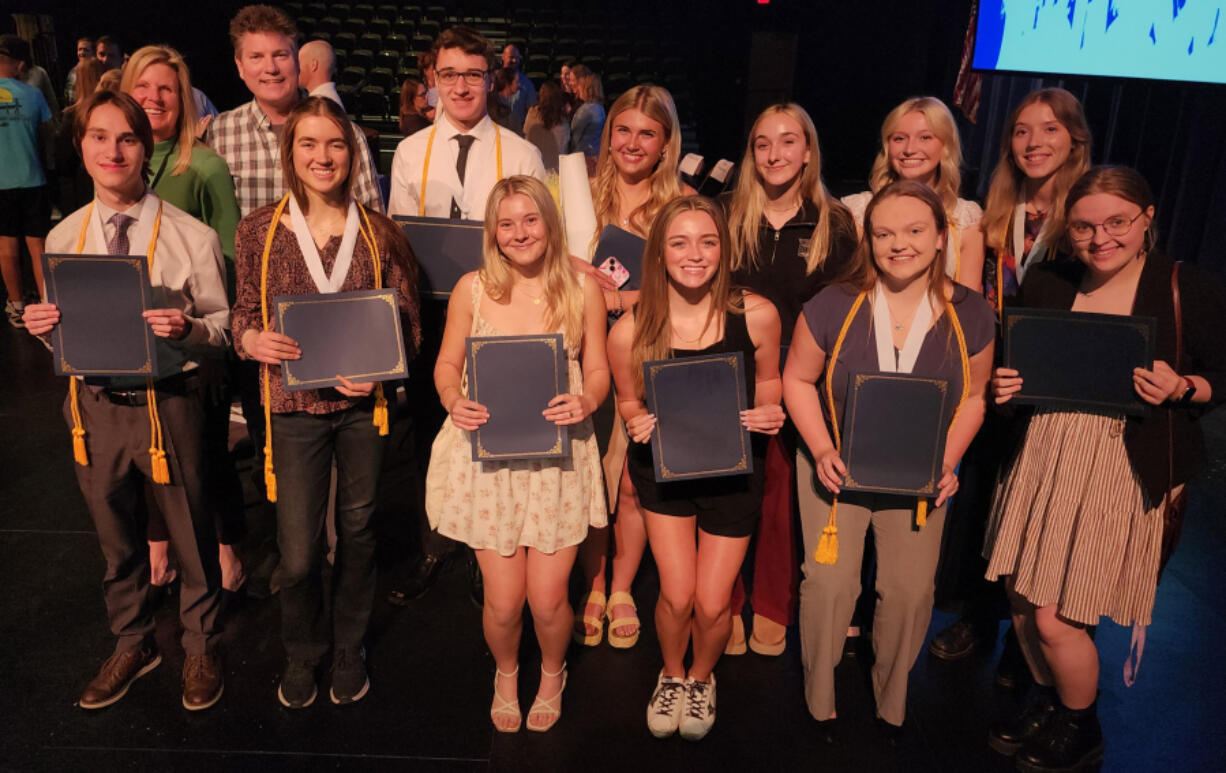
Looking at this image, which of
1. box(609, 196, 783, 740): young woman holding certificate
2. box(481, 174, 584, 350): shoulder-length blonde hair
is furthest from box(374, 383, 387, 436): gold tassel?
box(609, 196, 783, 740): young woman holding certificate

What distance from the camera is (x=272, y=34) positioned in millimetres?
2934

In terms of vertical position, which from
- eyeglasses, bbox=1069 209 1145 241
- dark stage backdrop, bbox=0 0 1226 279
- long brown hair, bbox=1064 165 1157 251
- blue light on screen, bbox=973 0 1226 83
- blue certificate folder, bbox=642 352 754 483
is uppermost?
dark stage backdrop, bbox=0 0 1226 279

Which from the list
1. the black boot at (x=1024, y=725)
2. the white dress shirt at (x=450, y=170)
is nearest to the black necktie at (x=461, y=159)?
the white dress shirt at (x=450, y=170)

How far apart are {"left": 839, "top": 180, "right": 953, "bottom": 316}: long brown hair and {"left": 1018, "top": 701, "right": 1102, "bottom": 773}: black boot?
1.30m

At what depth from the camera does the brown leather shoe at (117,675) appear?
2.52 meters

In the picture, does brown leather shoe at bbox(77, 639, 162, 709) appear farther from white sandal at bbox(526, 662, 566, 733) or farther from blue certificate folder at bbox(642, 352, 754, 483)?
blue certificate folder at bbox(642, 352, 754, 483)

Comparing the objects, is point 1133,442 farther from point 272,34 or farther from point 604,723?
point 272,34

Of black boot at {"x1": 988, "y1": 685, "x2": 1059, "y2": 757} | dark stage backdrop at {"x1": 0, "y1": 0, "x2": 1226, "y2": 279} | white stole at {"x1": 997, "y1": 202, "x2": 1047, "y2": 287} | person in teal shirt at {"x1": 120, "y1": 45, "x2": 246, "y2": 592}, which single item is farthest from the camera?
dark stage backdrop at {"x1": 0, "y1": 0, "x2": 1226, "y2": 279}

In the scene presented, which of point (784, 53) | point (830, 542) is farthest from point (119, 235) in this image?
point (784, 53)

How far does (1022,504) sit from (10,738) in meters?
2.98

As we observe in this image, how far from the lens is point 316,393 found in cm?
229

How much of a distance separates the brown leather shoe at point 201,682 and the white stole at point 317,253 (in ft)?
4.15

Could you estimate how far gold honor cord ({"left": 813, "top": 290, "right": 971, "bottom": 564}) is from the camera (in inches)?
84.7

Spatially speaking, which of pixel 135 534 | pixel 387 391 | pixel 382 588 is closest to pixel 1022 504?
pixel 387 391
